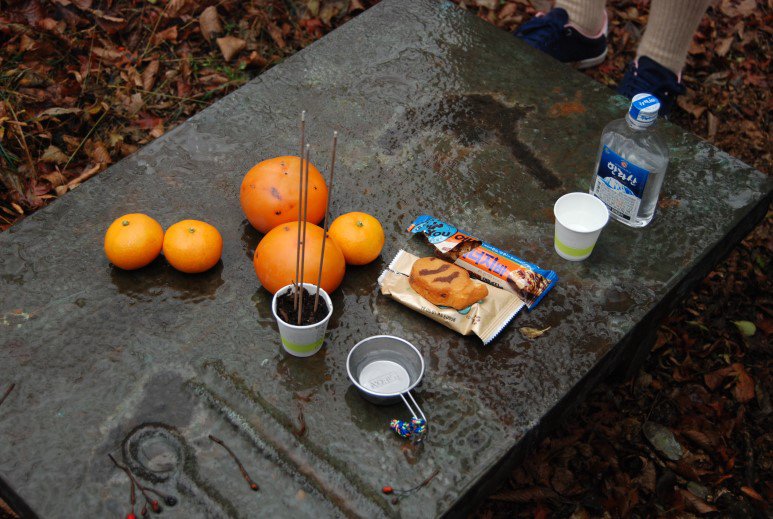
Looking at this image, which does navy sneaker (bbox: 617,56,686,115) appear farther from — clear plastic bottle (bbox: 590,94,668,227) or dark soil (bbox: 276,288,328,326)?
dark soil (bbox: 276,288,328,326)

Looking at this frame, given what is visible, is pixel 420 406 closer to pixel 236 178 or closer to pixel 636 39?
pixel 236 178

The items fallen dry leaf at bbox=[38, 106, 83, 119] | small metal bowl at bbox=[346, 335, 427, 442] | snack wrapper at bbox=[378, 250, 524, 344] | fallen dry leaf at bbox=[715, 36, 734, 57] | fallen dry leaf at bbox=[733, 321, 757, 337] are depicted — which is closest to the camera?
small metal bowl at bbox=[346, 335, 427, 442]

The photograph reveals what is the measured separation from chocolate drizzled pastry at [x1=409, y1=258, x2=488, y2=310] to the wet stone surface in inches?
4.5

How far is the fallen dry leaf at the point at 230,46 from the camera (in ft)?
13.3

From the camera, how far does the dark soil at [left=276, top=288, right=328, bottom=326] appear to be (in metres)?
2.02

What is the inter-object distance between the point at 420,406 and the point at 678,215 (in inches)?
49.1

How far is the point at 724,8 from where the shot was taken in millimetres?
4789

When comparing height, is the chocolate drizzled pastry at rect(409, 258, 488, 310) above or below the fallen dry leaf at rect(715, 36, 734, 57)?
above

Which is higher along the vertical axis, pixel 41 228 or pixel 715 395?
pixel 41 228

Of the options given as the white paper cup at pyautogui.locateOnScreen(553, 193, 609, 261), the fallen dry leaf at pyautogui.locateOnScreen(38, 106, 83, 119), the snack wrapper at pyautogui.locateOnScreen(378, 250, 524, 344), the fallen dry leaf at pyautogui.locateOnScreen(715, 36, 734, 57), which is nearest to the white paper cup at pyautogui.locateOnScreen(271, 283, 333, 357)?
the snack wrapper at pyautogui.locateOnScreen(378, 250, 524, 344)

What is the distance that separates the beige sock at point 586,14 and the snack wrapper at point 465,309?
90.4 inches

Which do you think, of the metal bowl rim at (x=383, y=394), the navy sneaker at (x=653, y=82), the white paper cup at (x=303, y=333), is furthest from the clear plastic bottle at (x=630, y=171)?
the navy sneaker at (x=653, y=82)

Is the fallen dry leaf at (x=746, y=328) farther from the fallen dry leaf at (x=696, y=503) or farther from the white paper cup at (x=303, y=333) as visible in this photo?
the white paper cup at (x=303, y=333)

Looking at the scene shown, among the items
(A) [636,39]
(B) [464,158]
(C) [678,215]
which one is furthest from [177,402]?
(A) [636,39]
